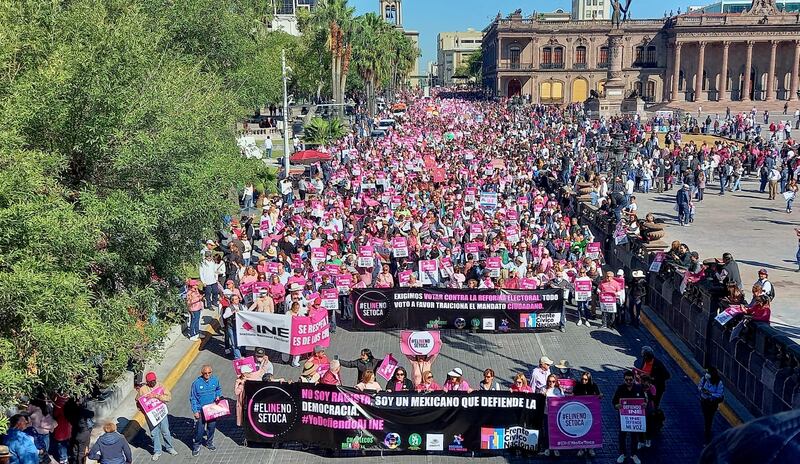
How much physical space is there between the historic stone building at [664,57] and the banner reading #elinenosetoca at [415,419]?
271 ft

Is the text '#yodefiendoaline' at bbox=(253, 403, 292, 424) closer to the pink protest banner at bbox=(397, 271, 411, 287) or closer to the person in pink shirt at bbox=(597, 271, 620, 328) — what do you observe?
the pink protest banner at bbox=(397, 271, 411, 287)

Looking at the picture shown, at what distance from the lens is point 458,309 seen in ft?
53.8

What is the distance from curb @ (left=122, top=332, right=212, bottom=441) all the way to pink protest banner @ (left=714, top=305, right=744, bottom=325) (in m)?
9.84

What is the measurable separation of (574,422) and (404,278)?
7318 mm

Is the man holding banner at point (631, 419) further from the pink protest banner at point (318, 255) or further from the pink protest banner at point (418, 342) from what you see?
the pink protest banner at point (318, 255)

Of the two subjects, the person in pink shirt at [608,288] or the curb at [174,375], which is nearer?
the curb at [174,375]

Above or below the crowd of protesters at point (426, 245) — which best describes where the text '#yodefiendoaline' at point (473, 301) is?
below

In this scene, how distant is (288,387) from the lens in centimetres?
1098

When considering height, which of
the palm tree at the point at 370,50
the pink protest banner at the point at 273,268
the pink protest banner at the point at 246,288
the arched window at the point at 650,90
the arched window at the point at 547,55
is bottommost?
the pink protest banner at the point at 246,288

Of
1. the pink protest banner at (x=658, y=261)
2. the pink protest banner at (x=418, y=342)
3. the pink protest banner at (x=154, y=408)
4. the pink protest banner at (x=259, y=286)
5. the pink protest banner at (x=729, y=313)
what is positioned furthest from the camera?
the pink protest banner at (x=658, y=261)

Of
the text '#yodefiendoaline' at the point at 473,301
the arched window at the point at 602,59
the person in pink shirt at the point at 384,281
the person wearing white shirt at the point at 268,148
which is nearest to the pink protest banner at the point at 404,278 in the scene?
the person in pink shirt at the point at 384,281

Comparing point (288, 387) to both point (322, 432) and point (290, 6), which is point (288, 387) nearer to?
point (322, 432)

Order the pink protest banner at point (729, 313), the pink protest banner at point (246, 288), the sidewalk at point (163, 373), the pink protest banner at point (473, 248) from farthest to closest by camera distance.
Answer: the pink protest banner at point (473, 248)
the pink protest banner at point (246, 288)
the pink protest banner at point (729, 313)
the sidewalk at point (163, 373)

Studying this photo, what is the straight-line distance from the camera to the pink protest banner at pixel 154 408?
10.5 m
